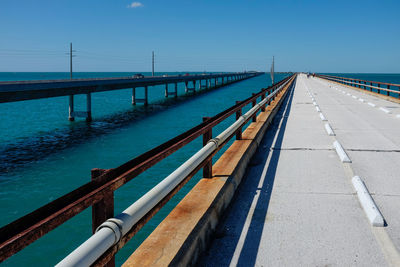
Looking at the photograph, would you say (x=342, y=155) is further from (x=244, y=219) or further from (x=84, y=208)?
(x=84, y=208)

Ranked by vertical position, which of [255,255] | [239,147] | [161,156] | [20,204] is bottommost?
[20,204]

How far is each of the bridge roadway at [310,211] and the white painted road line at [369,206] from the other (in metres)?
0.07

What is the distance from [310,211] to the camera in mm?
5090

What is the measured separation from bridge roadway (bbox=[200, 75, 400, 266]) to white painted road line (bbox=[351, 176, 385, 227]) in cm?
7

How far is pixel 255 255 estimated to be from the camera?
3887 mm

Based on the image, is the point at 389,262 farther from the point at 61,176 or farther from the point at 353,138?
the point at 61,176

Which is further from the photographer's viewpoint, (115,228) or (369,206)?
(369,206)

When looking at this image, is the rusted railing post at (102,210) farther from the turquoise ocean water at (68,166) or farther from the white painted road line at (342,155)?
the white painted road line at (342,155)

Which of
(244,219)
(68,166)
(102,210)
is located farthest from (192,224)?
(68,166)

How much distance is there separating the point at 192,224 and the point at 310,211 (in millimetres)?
1926

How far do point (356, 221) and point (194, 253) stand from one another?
2321mm

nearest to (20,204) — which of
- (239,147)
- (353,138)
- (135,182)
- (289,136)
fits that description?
(135,182)

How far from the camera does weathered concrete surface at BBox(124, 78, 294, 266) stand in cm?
333

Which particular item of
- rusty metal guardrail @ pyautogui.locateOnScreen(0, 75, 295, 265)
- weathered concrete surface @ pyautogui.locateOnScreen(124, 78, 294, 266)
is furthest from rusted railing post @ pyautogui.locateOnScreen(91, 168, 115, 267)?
weathered concrete surface @ pyautogui.locateOnScreen(124, 78, 294, 266)
